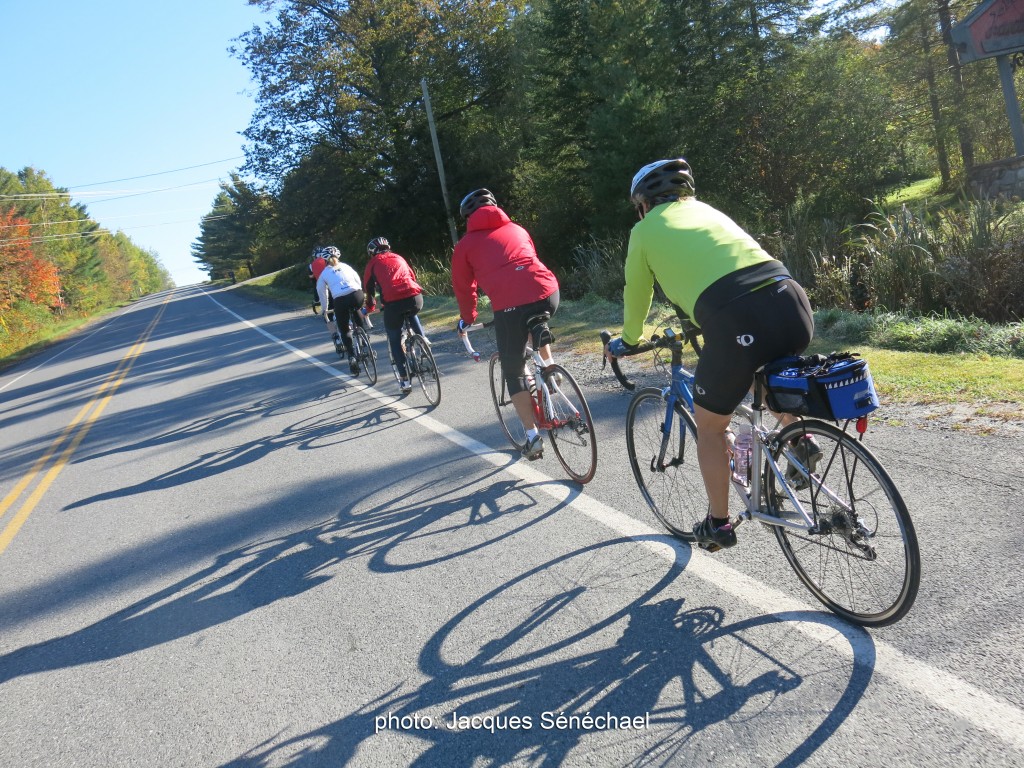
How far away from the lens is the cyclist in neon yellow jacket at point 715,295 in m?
3.00

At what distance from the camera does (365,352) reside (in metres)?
10.7

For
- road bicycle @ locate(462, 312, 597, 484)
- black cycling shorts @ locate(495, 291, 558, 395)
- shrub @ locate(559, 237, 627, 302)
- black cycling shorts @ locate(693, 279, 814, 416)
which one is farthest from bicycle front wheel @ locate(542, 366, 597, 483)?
shrub @ locate(559, 237, 627, 302)

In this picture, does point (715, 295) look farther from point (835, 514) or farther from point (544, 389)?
point (544, 389)

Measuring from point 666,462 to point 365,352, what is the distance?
23.6 feet

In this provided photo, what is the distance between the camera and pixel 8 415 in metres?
14.5

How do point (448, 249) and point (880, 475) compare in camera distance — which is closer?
point (880, 475)

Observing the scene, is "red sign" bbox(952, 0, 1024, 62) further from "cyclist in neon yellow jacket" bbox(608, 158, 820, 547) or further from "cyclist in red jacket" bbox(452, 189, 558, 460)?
"cyclist in neon yellow jacket" bbox(608, 158, 820, 547)

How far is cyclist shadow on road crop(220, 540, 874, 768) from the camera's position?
8.52 ft

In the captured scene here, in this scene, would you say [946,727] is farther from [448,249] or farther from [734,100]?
[448,249]

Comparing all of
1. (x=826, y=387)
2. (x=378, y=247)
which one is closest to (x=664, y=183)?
(x=826, y=387)

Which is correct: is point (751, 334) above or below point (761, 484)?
above

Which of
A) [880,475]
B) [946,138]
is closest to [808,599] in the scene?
[880,475]

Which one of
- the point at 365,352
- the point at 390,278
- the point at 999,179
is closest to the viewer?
the point at 390,278

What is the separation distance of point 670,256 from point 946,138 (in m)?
27.7
